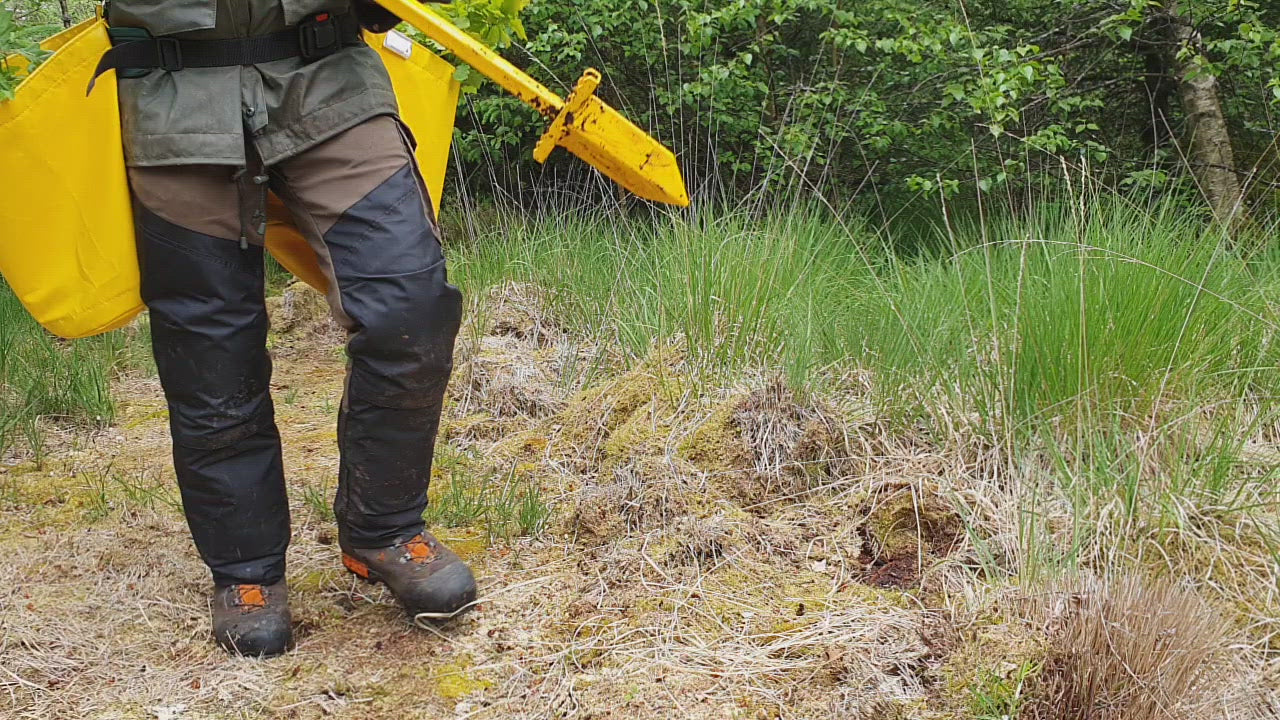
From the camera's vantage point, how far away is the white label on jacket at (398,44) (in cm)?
234

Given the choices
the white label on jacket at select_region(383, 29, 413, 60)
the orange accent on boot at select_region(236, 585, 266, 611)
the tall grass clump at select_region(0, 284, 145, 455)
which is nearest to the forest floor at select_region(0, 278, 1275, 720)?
the orange accent on boot at select_region(236, 585, 266, 611)

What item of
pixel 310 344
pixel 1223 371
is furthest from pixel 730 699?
pixel 310 344

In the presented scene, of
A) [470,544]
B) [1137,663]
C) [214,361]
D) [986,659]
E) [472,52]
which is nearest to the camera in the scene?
[1137,663]

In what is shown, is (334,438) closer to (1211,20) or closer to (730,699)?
(730,699)

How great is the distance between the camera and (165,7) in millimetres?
1975

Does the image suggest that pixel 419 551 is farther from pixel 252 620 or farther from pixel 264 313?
pixel 264 313

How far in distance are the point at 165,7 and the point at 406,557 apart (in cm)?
121

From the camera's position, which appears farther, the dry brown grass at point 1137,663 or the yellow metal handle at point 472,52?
the yellow metal handle at point 472,52

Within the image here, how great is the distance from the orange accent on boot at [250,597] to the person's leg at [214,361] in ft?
0.05

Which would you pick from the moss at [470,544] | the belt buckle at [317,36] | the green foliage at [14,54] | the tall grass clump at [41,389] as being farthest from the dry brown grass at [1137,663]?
the tall grass clump at [41,389]

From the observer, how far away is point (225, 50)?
81.2 inches

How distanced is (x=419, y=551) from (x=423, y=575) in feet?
0.21

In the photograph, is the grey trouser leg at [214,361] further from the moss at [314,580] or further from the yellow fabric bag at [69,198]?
the moss at [314,580]

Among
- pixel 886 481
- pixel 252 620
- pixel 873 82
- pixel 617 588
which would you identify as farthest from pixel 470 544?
pixel 873 82
